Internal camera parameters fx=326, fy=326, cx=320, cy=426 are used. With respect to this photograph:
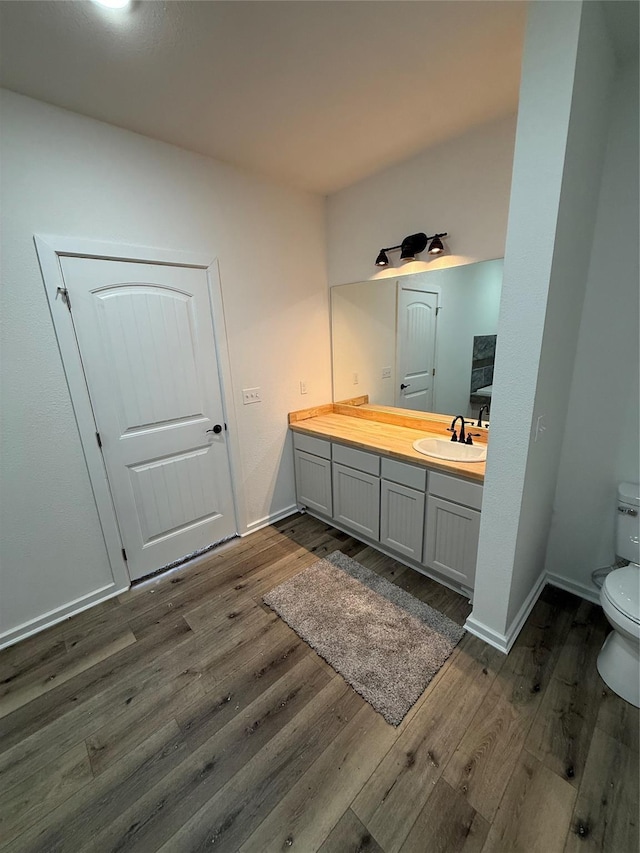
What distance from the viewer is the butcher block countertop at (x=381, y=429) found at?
1789 millimetres

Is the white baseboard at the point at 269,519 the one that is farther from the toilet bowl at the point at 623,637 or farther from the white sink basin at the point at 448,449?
the toilet bowl at the point at 623,637

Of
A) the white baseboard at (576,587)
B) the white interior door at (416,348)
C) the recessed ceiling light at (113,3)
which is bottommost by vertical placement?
the white baseboard at (576,587)

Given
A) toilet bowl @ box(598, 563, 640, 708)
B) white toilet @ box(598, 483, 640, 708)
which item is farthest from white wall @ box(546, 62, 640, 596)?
toilet bowl @ box(598, 563, 640, 708)

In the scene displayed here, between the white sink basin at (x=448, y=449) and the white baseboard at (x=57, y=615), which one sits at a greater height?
the white sink basin at (x=448, y=449)

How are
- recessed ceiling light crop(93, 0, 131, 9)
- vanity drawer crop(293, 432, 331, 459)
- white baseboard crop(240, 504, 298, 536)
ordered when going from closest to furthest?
recessed ceiling light crop(93, 0, 131, 9), vanity drawer crop(293, 432, 331, 459), white baseboard crop(240, 504, 298, 536)

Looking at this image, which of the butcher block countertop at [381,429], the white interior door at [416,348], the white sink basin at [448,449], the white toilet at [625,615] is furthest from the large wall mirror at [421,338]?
the white toilet at [625,615]

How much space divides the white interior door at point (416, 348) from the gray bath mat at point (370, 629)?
51.0 inches

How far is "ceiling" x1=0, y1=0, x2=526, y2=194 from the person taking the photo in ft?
3.68

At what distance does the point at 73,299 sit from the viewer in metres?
1.67

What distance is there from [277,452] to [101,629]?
5.07 ft

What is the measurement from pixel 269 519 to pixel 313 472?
1.87 feet

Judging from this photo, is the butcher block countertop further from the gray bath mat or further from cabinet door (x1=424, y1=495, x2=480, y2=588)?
the gray bath mat

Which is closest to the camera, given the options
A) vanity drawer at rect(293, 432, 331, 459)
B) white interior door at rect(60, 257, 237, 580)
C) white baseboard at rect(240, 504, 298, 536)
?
white interior door at rect(60, 257, 237, 580)

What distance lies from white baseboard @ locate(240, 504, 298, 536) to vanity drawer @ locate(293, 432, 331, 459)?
0.58m
